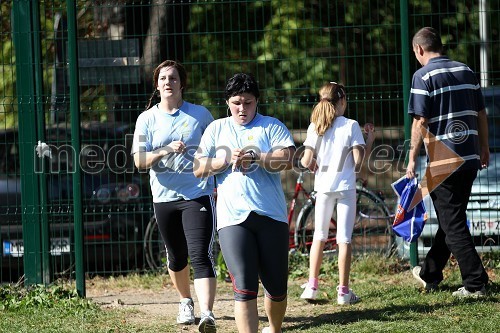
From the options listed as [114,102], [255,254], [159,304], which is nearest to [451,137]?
[255,254]

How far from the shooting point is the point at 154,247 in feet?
29.6

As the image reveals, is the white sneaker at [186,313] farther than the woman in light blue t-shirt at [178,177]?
Yes

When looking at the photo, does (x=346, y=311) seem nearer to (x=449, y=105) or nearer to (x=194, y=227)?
(x=194, y=227)

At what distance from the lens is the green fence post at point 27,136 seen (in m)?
7.95

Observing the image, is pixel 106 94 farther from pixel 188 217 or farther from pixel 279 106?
pixel 188 217

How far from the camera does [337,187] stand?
23.5ft

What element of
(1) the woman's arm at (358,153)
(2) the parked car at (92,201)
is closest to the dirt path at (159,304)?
(2) the parked car at (92,201)

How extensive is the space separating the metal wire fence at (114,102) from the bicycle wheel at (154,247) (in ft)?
0.25

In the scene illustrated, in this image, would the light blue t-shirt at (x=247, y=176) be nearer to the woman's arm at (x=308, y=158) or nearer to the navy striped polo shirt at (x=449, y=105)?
the woman's arm at (x=308, y=158)

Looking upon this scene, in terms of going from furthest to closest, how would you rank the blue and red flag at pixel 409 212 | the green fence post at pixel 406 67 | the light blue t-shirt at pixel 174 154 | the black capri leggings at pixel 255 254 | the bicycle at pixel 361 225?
the bicycle at pixel 361 225
the green fence post at pixel 406 67
the blue and red flag at pixel 409 212
the light blue t-shirt at pixel 174 154
the black capri leggings at pixel 255 254

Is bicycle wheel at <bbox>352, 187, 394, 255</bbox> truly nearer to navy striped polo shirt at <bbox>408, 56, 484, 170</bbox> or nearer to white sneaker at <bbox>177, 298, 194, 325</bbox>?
navy striped polo shirt at <bbox>408, 56, 484, 170</bbox>

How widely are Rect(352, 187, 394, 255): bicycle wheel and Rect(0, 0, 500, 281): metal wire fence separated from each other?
0.26 m

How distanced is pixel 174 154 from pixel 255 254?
1442 mm

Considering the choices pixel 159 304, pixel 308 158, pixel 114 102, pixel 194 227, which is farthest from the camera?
pixel 114 102
